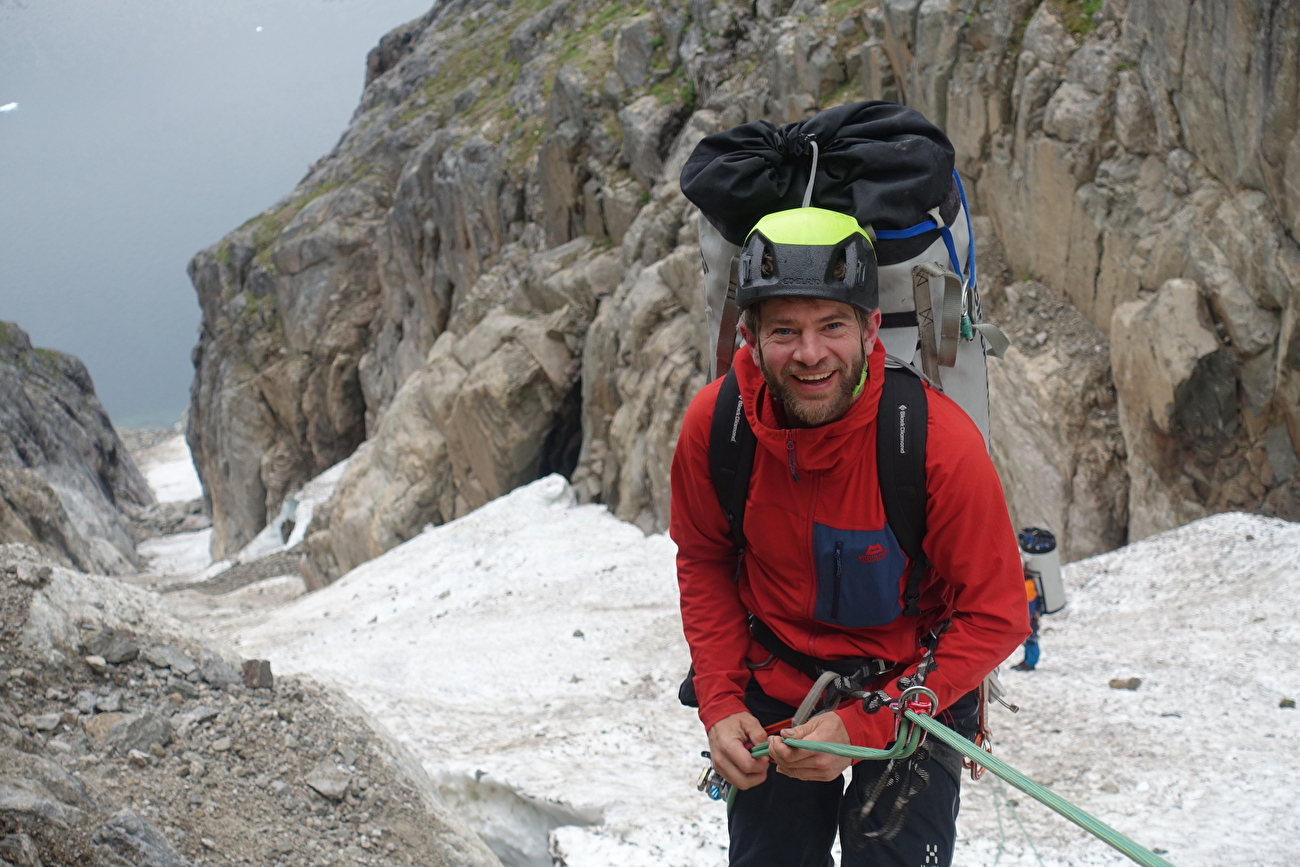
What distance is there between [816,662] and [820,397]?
3.26ft

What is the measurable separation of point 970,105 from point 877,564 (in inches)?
514

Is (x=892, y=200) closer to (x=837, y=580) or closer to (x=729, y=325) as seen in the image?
(x=729, y=325)

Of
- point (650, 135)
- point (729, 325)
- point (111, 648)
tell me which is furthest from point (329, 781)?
point (650, 135)

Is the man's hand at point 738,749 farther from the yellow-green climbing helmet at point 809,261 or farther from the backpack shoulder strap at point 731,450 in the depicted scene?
the yellow-green climbing helmet at point 809,261

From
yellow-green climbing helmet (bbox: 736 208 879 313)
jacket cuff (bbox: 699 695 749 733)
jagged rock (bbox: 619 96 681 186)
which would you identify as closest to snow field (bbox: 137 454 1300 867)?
jacket cuff (bbox: 699 695 749 733)

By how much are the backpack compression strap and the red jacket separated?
3cm

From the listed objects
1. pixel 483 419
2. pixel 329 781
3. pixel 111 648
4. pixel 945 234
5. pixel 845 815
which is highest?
pixel 945 234

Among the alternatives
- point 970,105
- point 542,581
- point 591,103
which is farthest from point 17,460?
point 970,105

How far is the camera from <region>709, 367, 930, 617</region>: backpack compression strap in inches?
115

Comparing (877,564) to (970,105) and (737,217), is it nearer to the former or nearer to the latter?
(737,217)

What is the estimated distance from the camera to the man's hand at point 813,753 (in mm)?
2898

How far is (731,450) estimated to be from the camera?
321 centimetres

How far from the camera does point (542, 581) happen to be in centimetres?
1545

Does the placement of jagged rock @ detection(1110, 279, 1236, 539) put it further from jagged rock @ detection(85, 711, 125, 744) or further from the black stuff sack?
jagged rock @ detection(85, 711, 125, 744)
